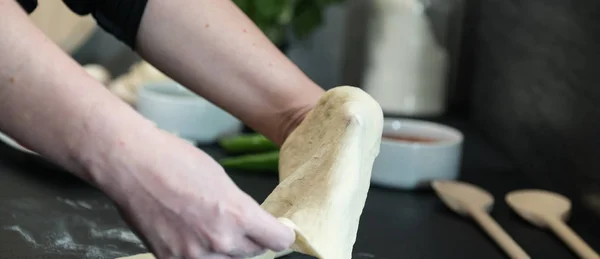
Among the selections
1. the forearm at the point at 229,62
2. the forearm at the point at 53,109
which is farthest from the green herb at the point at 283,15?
the forearm at the point at 53,109

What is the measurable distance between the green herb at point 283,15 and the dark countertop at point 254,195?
255mm

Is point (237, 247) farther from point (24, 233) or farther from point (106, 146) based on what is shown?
point (24, 233)

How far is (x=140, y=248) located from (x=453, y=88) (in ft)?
1.86

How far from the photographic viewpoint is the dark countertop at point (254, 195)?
56 cm

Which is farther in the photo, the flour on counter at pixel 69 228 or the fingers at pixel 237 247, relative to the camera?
the flour on counter at pixel 69 228

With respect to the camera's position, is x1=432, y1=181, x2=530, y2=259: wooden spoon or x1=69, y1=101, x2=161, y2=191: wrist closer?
x1=69, y1=101, x2=161, y2=191: wrist

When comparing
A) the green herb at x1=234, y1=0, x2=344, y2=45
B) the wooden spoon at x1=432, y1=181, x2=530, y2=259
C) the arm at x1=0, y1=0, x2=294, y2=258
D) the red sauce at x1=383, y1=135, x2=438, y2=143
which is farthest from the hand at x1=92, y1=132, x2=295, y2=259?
the green herb at x1=234, y1=0, x2=344, y2=45

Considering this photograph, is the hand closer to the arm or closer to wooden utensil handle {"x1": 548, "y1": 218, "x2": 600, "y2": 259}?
the arm

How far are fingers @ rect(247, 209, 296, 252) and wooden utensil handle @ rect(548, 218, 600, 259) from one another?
0.99ft

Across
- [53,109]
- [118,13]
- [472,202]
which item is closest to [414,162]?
[472,202]

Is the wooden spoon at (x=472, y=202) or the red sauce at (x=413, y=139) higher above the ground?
the red sauce at (x=413, y=139)

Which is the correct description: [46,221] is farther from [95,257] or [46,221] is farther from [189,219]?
[189,219]

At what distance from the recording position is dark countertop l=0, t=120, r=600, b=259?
1.84 ft

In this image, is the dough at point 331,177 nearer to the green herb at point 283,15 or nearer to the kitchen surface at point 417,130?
the kitchen surface at point 417,130
